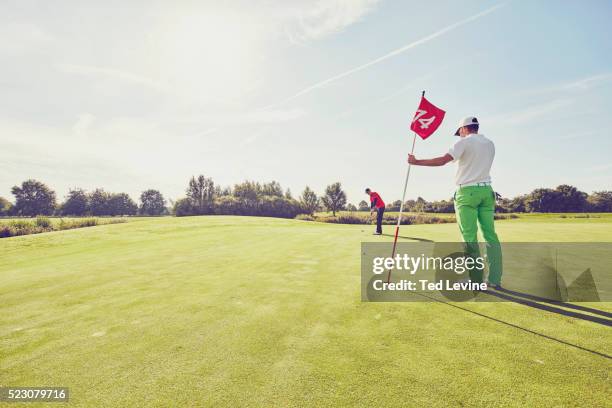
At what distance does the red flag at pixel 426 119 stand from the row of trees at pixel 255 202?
6148 centimetres

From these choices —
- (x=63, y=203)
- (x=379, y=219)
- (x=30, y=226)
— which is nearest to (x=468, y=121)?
(x=379, y=219)

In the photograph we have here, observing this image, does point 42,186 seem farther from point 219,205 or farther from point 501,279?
point 501,279

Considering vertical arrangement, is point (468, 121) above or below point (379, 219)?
above

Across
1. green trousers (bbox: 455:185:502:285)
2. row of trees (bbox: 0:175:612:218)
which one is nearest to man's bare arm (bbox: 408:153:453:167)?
green trousers (bbox: 455:185:502:285)

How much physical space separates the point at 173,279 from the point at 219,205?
3269 inches

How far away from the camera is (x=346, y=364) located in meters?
2.90

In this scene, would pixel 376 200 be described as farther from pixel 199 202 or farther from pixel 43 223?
pixel 199 202

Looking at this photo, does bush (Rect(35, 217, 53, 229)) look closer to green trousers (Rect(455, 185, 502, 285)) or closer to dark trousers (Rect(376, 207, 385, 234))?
dark trousers (Rect(376, 207, 385, 234))

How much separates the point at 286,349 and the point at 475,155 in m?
5.17

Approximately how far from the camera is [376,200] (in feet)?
56.4

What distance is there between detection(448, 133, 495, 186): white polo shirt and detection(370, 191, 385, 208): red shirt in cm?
1095

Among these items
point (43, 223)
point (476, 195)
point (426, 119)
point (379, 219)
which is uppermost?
point (426, 119)

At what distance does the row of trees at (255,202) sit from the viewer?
8244 cm

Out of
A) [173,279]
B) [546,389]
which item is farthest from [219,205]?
[546,389]
